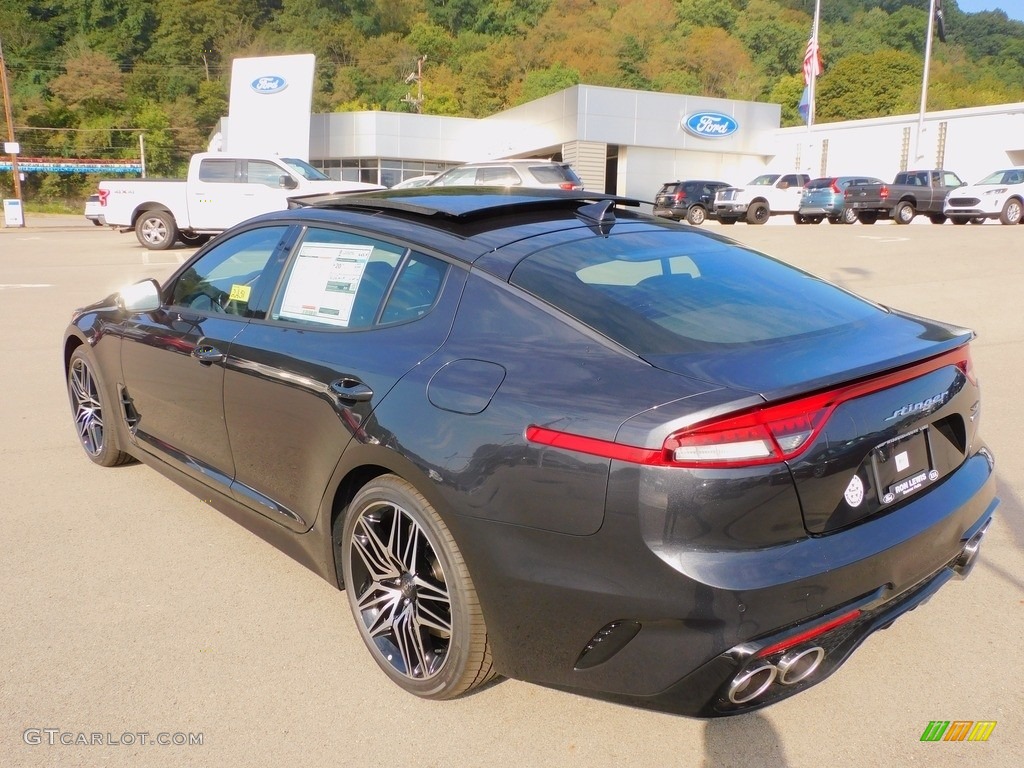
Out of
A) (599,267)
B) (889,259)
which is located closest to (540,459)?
(599,267)

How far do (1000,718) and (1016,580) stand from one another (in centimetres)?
109

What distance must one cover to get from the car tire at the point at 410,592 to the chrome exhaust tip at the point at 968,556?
1603 mm

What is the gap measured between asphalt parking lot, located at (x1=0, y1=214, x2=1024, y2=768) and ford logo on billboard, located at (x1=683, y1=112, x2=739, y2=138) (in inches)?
1506

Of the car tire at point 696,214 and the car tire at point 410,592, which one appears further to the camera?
the car tire at point 696,214

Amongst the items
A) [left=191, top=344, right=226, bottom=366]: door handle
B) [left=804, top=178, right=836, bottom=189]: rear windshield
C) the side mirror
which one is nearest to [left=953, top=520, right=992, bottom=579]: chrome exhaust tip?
[left=191, top=344, right=226, bottom=366]: door handle

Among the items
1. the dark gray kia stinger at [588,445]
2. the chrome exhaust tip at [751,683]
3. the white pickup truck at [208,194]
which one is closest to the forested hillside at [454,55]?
the white pickup truck at [208,194]

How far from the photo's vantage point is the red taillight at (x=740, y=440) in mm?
2186

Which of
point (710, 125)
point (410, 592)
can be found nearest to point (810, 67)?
point (710, 125)

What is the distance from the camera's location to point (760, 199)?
29.1 m

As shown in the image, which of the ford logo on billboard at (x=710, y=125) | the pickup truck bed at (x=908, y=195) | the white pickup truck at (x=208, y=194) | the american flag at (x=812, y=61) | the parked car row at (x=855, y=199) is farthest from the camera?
the ford logo on billboard at (x=710, y=125)

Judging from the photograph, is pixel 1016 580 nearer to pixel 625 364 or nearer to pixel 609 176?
pixel 625 364

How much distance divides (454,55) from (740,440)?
116 metres

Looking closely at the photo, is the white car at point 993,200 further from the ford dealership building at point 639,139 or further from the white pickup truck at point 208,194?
the white pickup truck at point 208,194

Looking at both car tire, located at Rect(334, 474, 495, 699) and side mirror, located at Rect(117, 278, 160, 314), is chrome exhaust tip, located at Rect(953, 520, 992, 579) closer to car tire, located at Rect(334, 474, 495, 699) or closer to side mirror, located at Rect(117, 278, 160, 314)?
car tire, located at Rect(334, 474, 495, 699)
